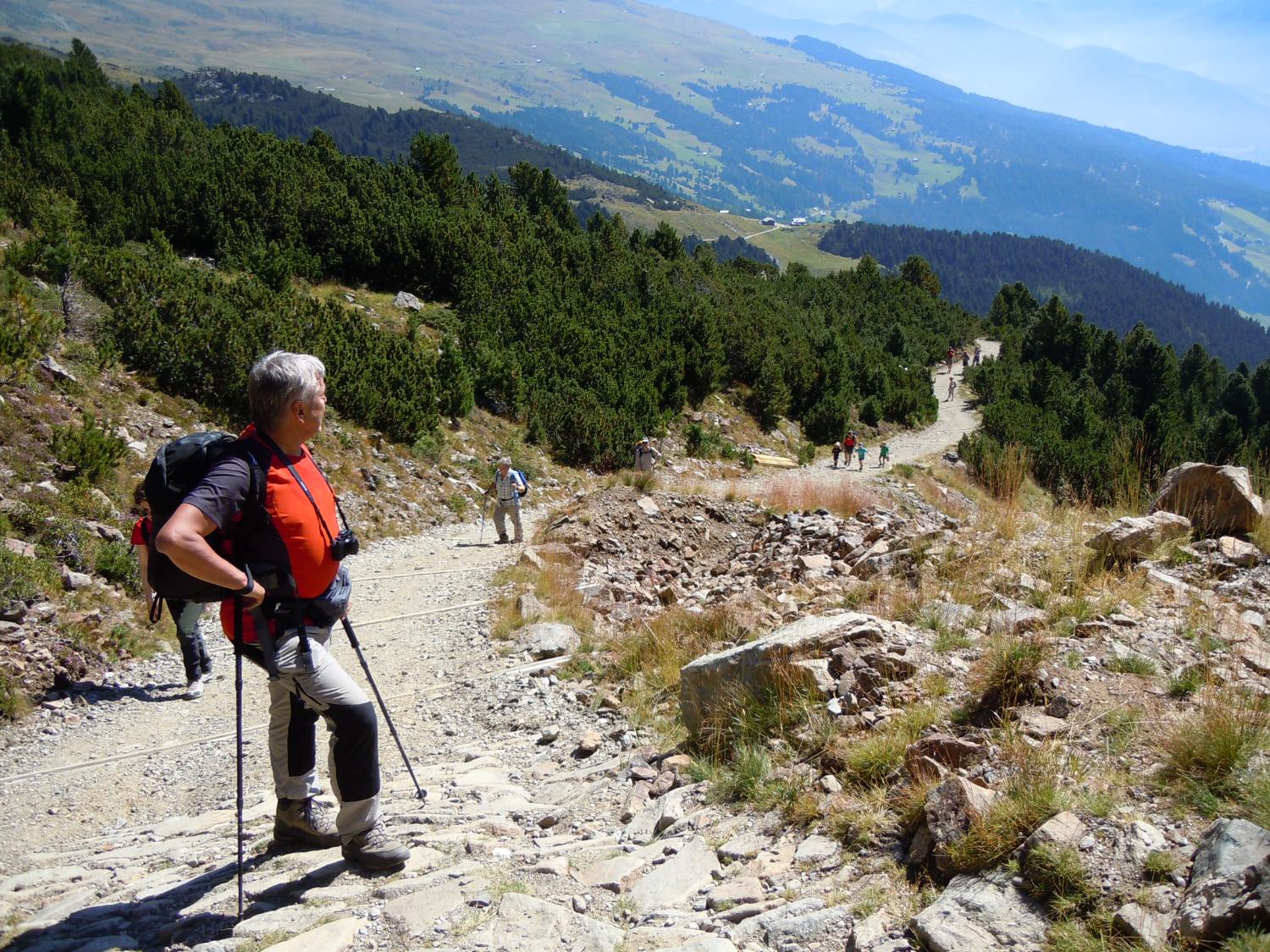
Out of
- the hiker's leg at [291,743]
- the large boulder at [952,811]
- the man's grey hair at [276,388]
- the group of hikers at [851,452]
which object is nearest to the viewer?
the large boulder at [952,811]

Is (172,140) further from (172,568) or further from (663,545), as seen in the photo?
(172,568)

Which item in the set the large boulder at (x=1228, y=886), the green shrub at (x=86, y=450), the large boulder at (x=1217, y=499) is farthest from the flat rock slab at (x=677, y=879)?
the green shrub at (x=86, y=450)

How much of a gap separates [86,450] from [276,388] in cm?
906

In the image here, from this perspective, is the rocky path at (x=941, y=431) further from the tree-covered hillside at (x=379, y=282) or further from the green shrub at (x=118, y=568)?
the green shrub at (x=118, y=568)

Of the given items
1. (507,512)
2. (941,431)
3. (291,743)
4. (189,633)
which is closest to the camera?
(291,743)

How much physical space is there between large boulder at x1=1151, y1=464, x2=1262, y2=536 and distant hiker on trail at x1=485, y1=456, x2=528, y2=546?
939 centimetres

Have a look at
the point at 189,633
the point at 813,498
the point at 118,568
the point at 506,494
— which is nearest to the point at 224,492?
the point at 189,633

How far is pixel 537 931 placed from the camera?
334 centimetres

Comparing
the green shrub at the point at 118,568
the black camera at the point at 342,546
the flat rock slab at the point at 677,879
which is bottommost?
the green shrub at the point at 118,568

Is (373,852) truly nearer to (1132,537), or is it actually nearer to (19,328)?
(1132,537)

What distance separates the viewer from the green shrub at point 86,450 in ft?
35.5

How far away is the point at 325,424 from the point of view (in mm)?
16812

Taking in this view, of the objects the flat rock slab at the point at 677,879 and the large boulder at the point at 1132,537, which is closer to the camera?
the flat rock slab at the point at 677,879

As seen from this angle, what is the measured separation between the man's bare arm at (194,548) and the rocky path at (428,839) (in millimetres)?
1492
